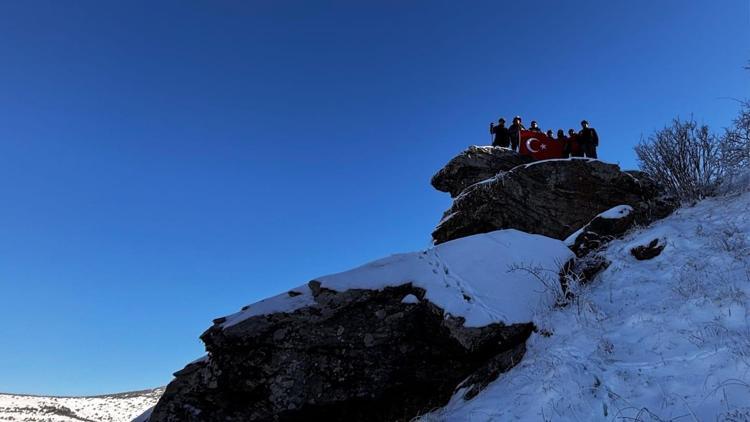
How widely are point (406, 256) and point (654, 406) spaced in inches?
206

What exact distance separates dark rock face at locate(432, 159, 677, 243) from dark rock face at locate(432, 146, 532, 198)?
6.70ft

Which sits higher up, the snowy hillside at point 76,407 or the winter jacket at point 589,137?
the snowy hillside at point 76,407

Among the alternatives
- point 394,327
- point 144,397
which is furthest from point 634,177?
point 144,397

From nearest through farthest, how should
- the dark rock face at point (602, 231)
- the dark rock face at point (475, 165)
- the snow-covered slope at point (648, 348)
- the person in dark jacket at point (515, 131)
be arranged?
1. the snow-covered slope at point (648, 348)
2. the dark rock face at point (602, 231)
3. the dark rock face at point (475, 165)
4. the person in dark jacket at point (515, 131)

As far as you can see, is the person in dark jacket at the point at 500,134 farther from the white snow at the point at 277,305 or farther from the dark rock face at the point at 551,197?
the white snow at the point at 277,305

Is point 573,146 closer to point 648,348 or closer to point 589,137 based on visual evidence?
point 589,137

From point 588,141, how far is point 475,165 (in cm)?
422

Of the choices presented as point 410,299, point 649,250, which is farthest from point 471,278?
point 649,250

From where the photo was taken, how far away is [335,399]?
263 inches

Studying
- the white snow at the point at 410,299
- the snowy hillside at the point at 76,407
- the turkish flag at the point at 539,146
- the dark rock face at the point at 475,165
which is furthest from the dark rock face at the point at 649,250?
the snowy hillside at the point at 76,407

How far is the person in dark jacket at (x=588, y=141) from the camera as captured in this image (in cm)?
1469

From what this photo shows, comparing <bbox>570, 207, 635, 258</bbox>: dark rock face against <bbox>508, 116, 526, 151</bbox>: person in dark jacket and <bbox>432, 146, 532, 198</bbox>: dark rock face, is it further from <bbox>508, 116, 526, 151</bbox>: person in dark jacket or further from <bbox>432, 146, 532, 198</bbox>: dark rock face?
<bbox>508, 116, 526, 151</bbox>: person in dark jacket

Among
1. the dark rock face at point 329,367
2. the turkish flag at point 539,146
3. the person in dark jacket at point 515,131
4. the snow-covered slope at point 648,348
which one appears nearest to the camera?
the snow-covered slope at point 648,348

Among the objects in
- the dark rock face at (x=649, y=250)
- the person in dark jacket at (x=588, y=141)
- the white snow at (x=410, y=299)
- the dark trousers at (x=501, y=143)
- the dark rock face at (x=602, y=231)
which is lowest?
the dark rock face at (x=649, y=250)
